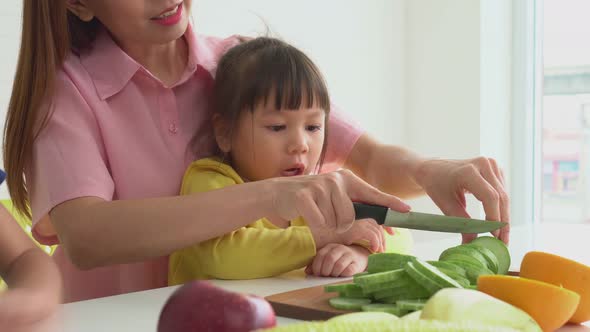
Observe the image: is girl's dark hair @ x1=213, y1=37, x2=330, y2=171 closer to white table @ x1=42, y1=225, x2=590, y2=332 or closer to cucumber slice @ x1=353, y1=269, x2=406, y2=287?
white table @ x1=42, y1=225, x2=590, y2=332

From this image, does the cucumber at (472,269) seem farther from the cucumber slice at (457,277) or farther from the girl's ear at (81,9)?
the girl's ear at (81,9)

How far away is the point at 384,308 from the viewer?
2.71 feet

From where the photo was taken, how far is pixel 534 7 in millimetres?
3893

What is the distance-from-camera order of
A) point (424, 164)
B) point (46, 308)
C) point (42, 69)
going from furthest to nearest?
point (424, 164)
point (42, 69)
point (46, 308)

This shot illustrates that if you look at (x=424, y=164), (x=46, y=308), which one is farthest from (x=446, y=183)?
(x=46, y=308)

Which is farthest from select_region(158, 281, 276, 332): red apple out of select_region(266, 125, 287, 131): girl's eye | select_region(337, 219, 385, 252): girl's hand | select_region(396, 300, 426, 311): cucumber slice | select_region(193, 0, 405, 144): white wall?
select_region(193, 0, 405, 144): white wall

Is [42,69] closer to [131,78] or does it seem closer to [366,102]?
[131,78]

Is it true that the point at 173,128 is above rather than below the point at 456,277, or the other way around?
above

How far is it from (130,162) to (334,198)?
461 mm

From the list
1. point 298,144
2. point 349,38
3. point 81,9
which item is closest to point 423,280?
point 298,144

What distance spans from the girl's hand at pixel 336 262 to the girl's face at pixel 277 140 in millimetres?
219

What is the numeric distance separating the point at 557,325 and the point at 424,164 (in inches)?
28.5

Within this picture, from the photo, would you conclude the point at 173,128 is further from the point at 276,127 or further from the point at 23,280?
the point at 23,280

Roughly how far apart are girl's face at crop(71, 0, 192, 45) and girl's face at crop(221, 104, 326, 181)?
0.22m
